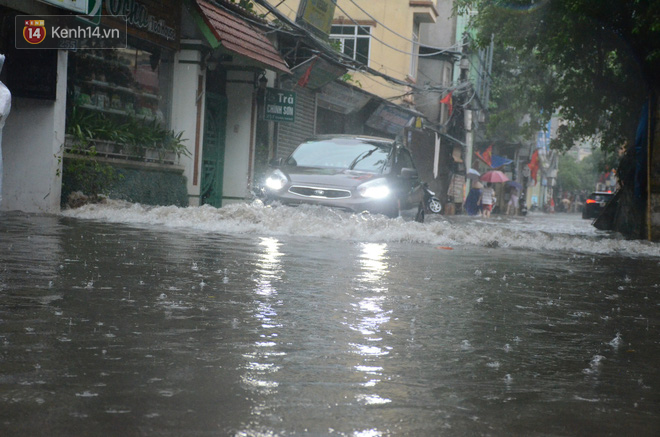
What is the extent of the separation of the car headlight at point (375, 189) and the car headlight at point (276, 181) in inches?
52.1

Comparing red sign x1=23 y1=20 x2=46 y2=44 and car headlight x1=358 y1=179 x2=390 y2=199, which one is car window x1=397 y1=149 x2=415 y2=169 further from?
red sign x1=23 y1=20 x2=46 y2=44

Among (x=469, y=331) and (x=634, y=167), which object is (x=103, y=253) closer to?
(x=469, y=331)

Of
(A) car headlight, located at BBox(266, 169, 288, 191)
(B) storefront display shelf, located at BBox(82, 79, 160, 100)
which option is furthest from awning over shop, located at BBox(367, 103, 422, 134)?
(A) car headlight, located at BBox(266, 169, 288, 191)

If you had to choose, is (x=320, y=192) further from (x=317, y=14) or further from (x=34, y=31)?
(x=317, y=14)

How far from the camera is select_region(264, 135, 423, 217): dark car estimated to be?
14.4 meters

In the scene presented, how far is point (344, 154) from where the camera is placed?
624 inches

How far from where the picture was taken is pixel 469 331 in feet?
16.4

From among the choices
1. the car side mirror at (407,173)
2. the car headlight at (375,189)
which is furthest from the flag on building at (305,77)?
the car headlight at (375,189)

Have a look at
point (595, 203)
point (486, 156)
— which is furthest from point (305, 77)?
point (486, 156)

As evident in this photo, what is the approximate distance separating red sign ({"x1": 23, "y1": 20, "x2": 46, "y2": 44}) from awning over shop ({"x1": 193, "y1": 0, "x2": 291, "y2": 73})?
448 centimetres

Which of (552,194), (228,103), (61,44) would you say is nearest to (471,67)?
(228,103)

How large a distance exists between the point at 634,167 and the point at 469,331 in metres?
15.2

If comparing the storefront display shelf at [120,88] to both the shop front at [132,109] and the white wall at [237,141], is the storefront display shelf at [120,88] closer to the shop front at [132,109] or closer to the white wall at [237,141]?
the shop front at [132,109]

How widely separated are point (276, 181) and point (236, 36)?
4662mm
